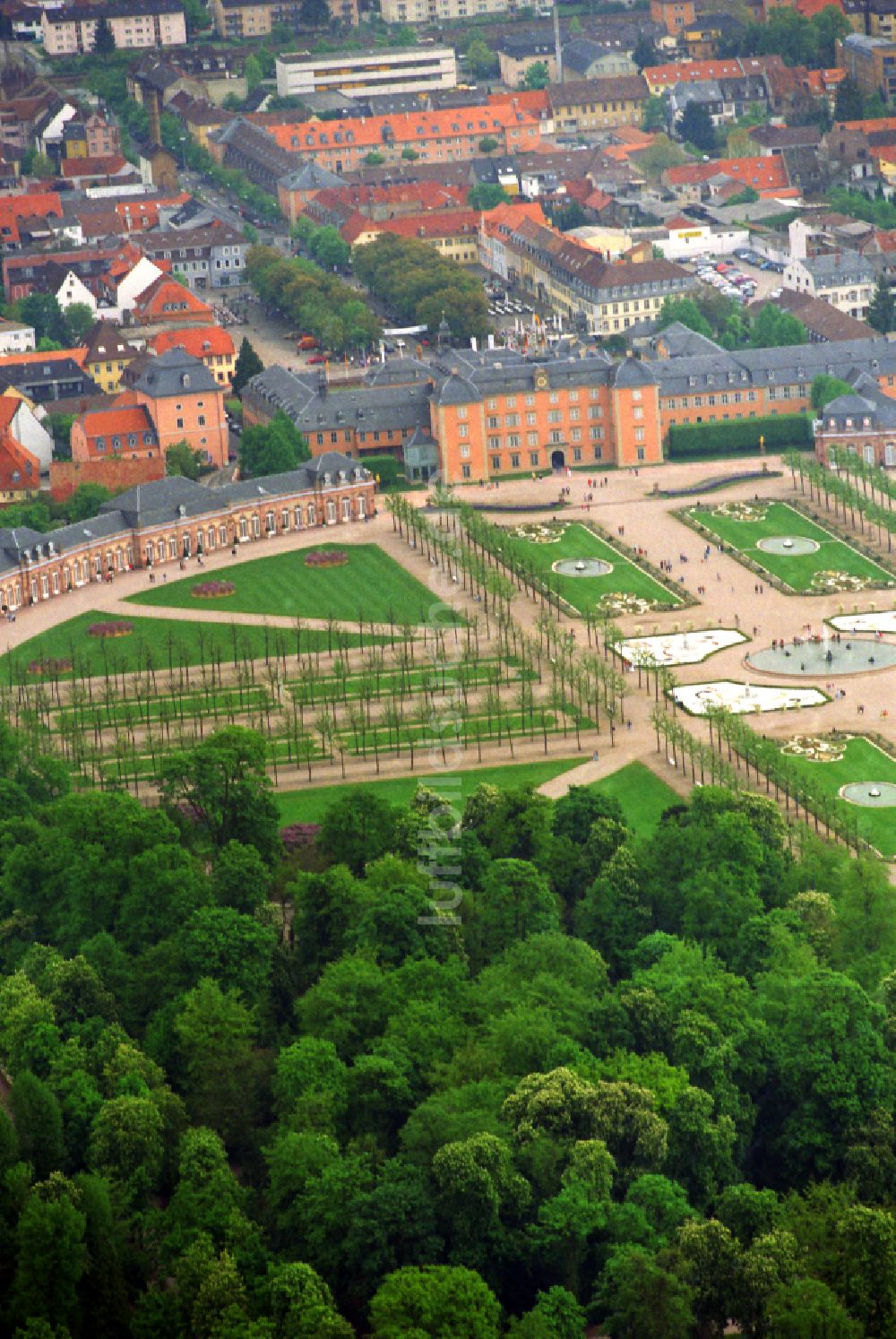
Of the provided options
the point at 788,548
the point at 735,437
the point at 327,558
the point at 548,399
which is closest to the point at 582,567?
the point at 788,548

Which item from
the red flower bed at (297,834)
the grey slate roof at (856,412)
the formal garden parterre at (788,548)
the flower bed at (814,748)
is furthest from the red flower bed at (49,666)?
the grey slate roof at (856,412)

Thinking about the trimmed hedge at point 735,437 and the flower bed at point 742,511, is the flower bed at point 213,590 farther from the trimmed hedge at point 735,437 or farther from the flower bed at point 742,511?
the trimmed hedge at point 735,437

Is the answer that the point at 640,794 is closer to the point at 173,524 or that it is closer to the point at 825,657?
the point at 825,657

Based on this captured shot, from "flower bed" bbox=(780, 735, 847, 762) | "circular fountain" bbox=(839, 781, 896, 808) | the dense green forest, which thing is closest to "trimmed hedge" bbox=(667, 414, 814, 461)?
"flower bed" bbox=(780, 735, 847, 762)

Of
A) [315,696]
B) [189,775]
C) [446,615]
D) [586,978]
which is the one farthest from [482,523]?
[586,978]

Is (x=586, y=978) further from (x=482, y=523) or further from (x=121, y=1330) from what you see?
(x=482, y=523)

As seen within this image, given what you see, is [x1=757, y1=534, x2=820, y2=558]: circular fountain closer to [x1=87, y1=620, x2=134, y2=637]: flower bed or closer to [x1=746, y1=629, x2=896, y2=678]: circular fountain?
[x1=746, y1=629, x2=896, y2=678]: circular fountain
